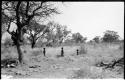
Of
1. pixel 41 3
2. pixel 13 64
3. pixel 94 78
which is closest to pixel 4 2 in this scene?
pixel 41 3

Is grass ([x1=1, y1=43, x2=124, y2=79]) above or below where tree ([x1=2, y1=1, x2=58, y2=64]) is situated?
below

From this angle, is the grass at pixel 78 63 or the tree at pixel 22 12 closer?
the grass at pixel 78 63

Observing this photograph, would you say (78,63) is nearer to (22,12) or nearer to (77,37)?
(22,12)

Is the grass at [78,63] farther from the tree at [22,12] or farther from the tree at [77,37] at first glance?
the tree at [77,37]

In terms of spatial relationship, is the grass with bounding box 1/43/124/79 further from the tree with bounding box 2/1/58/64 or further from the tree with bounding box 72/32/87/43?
the tree with bounding box 72/32/87/43

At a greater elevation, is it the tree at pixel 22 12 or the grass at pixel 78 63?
the tree at pixel 22 12

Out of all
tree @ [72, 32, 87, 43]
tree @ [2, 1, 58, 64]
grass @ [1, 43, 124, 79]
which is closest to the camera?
grass @ [1, 43, 124, 79]

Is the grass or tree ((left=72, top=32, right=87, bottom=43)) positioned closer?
the grass

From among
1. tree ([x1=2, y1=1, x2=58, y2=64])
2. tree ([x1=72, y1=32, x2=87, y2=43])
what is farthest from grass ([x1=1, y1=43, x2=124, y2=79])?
tree ([x1=72, y1=32, x2=87, y2=43])

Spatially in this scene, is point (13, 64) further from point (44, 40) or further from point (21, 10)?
point (44, 40)

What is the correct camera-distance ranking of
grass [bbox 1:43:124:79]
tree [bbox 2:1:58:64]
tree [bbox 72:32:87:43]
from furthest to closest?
1. tree [bbox 72:32:87:43]
2. tree [bbox 2:1:58:64]
3. grass [bbox 1:43:124:79]

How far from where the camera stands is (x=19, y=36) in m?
12.3

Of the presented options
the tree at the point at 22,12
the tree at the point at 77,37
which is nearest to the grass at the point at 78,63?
the tree at the point at 22,12

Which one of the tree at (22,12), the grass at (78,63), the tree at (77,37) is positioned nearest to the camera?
the grass at (78,63)
